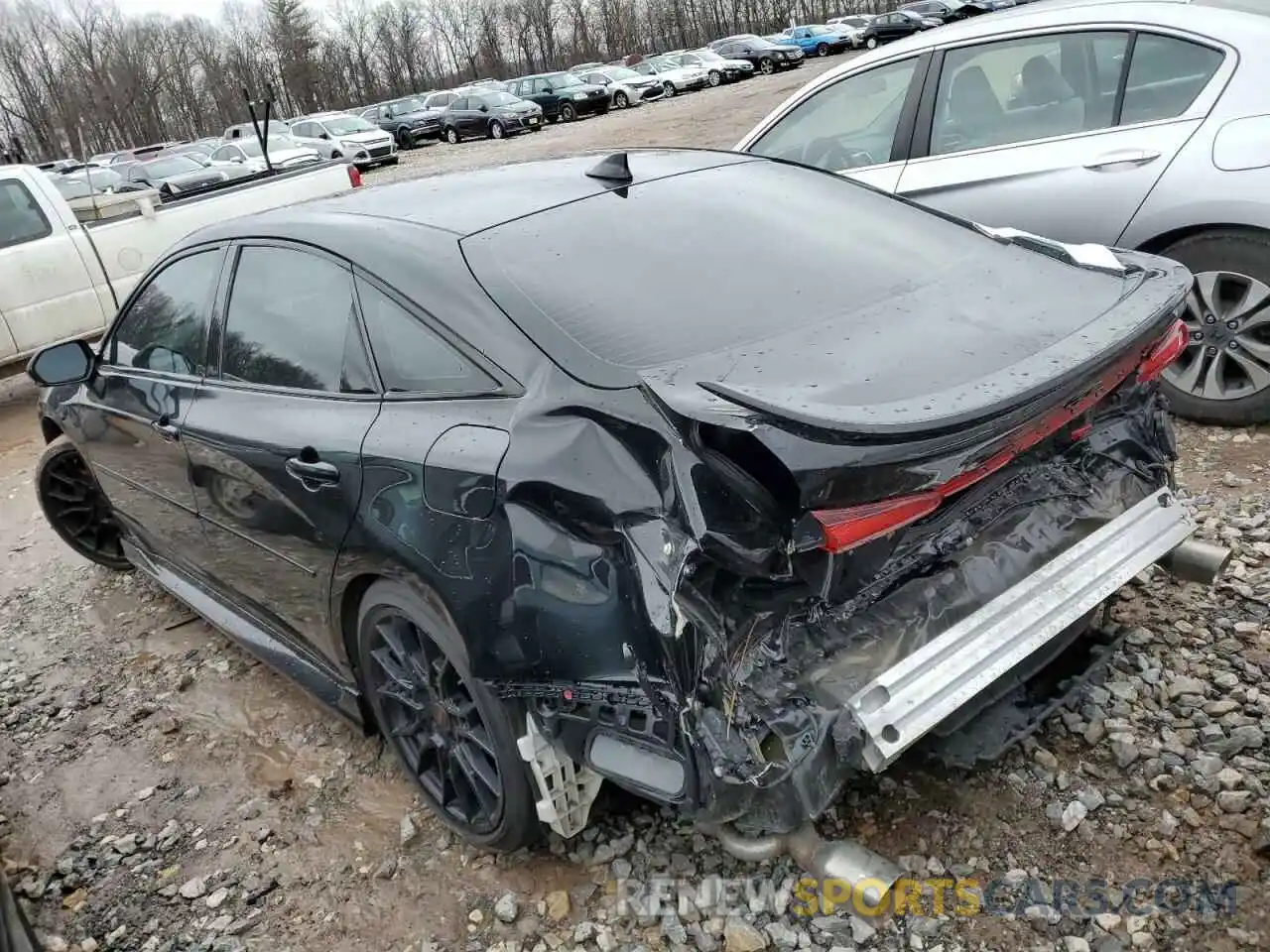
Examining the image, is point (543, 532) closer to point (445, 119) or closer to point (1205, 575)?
point (1205, 575)

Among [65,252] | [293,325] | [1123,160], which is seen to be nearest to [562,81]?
[65,252]

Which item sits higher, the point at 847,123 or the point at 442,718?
the point at 847,123

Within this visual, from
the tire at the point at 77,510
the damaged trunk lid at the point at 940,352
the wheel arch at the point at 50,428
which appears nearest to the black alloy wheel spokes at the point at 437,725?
the damaged trunk lid at the point at 940,352

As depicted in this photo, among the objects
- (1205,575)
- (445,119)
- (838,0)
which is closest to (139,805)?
(1205,575)

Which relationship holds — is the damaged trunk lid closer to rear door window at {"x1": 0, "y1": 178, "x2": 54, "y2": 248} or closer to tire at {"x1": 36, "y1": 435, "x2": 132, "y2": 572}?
tire at {"x1": 36, "y1": 435, "x2": 132, "y2": 572}

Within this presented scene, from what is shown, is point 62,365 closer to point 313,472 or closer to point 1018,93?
point 313,472

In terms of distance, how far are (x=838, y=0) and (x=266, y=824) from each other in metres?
74.6

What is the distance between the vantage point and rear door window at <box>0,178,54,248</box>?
820 cm

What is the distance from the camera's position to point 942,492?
1.96 metres

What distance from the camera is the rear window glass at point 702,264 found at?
229 cm

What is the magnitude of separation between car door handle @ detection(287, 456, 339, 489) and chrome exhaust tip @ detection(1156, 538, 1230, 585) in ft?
7.49

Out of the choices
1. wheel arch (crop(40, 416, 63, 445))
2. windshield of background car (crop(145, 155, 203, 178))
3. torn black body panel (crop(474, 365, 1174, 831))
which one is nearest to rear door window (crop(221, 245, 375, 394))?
torn black body panel (crop(474, 365, 1174, 831))

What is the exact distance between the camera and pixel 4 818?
3264 mm

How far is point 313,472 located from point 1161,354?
2221mm
